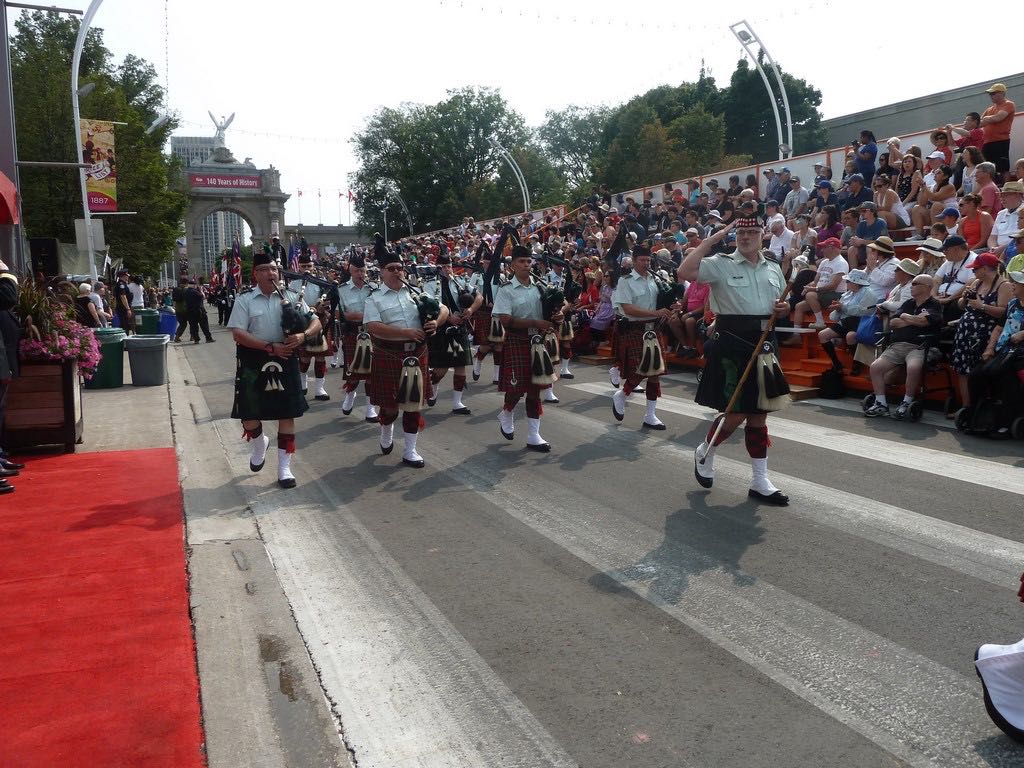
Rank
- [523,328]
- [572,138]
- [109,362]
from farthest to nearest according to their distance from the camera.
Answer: [572,138]
[109,362]
[523,328]

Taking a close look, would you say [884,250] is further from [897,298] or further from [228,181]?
[228,181]

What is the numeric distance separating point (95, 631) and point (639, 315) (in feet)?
21.5

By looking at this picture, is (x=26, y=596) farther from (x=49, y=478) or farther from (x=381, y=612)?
(x=49, y=478)

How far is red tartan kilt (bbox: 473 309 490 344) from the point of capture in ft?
43.4

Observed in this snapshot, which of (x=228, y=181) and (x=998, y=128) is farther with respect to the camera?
(x=228, y=181)

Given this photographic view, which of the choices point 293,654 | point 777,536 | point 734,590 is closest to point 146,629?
point 293,654

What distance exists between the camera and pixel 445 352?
1086 centimetres

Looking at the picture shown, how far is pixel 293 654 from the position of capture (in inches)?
165

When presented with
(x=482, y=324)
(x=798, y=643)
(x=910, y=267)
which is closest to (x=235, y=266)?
(x=482, y=324)

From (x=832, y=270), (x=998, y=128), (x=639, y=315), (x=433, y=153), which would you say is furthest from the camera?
(x=433, y=153)

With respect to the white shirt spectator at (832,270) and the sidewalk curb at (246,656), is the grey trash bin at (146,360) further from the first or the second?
the white shirt spectator at (832,270)

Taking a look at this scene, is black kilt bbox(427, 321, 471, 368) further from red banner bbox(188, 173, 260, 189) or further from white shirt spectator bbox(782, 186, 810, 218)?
red banner bbox(188, 173, 260, 189)

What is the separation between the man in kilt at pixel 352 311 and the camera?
1116 cm

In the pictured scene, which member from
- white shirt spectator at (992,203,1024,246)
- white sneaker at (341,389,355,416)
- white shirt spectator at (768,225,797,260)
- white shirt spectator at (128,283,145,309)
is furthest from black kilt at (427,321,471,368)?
white shirt spectator at (128,283,145,309)
